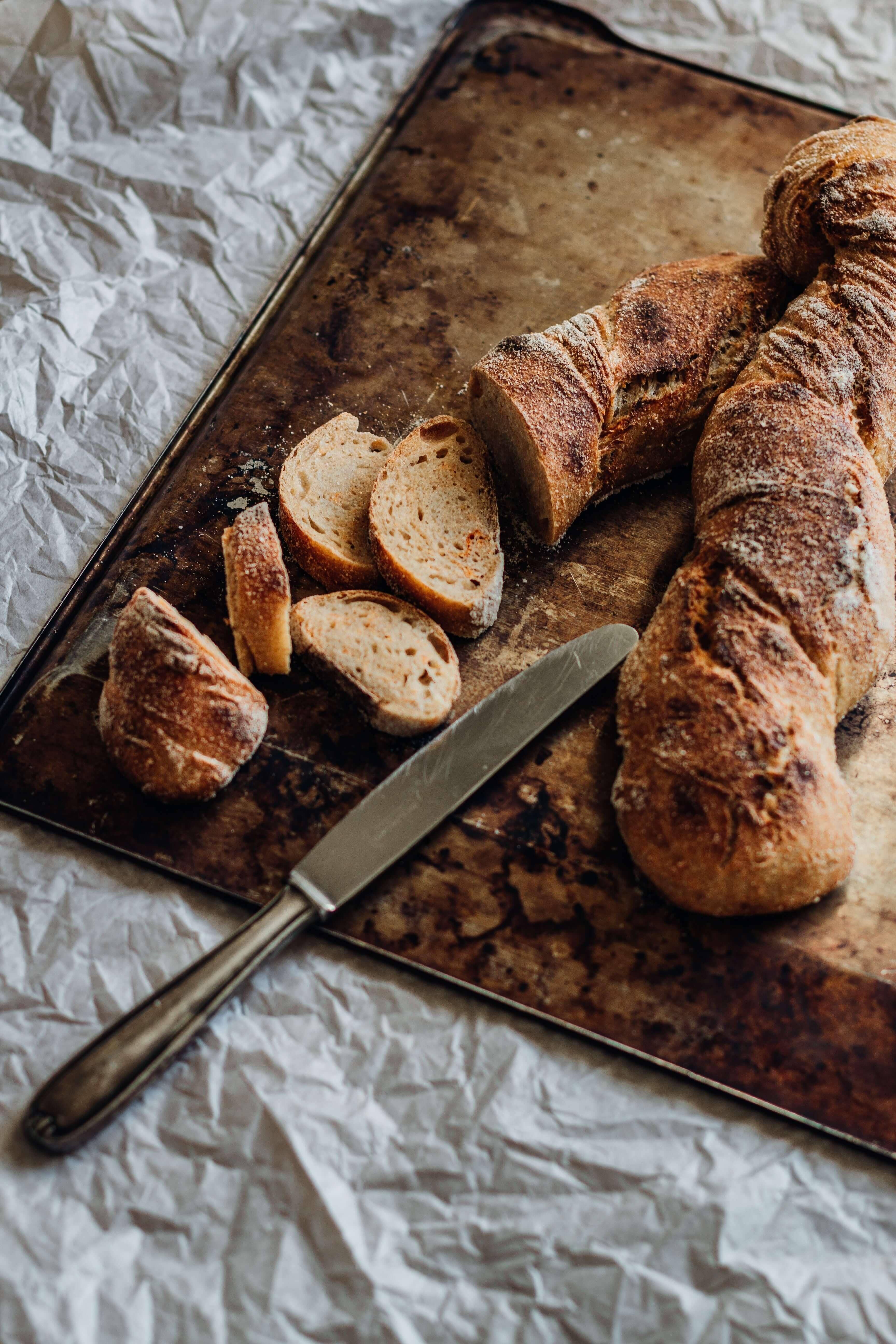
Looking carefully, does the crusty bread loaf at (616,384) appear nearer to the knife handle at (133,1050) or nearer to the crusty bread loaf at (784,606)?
the crusty bread loaf at (784,606)

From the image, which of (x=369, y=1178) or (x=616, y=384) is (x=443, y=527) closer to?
(x=616, y=384)

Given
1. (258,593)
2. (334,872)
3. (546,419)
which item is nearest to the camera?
(334,872)

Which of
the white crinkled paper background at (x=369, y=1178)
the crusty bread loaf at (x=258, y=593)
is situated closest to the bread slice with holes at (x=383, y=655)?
A: the crusty bread loaf at (x=258, y=593)

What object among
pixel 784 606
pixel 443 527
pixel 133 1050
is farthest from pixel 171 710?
pixel 784 606

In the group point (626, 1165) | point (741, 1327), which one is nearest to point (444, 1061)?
A: point (626, 1165)

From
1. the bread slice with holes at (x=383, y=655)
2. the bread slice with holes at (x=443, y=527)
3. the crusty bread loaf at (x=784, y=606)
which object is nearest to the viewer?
the crusty bread loaf at (x=784, y=606)

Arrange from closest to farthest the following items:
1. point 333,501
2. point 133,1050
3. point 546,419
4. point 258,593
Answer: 1. point 133,1050
2. point 258,593
3. point 546,419
4. point 333,501
